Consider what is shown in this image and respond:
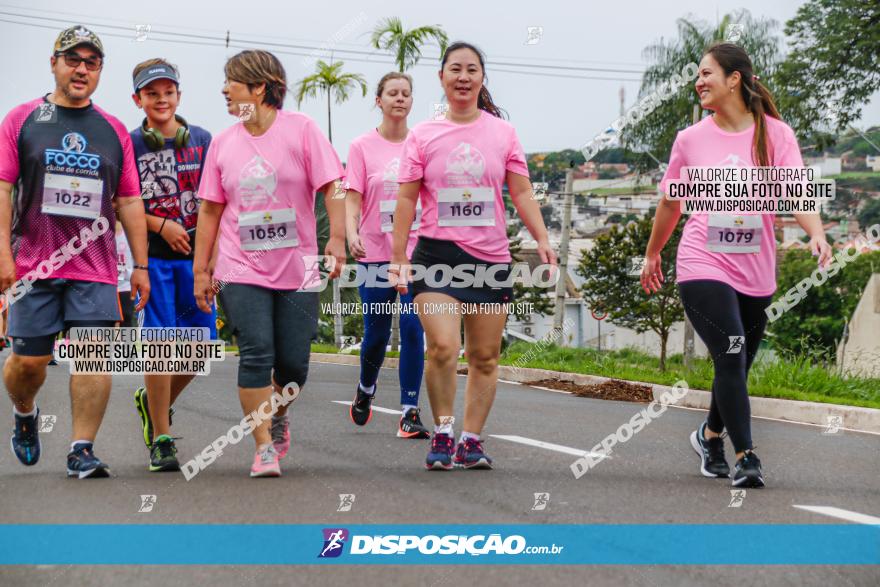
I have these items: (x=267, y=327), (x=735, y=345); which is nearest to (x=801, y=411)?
(x=735, y=345)

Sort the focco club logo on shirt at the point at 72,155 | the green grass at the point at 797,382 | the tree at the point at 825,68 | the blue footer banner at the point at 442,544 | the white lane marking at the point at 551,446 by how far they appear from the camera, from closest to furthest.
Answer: the blue footer banner at the point at 442,544 < the focco club logo on shirt at the point at 72,155 < the white lane marking at the point at 551,446 < the green grass at the point at 797,382 < the tree at the point at 825,68

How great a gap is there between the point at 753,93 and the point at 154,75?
310 centimetres

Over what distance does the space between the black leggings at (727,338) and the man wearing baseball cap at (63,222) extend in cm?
290

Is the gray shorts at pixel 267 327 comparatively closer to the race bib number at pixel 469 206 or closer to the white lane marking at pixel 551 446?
the race bib number at pixel 469 206

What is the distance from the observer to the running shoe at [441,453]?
5953 millimetres

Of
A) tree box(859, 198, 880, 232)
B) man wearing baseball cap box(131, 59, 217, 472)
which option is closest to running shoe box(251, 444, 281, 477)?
man wearing baseball cap box(131, 59, 217, 472)

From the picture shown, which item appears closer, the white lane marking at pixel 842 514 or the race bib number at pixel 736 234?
the white lane marking at pixel 842 514

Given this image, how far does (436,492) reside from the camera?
5191 millimetres

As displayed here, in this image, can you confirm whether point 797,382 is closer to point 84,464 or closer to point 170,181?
point 170,181

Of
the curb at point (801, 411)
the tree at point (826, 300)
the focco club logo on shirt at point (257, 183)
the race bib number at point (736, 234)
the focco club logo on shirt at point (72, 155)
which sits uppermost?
the focco club logo on shirt at point (72, 155)

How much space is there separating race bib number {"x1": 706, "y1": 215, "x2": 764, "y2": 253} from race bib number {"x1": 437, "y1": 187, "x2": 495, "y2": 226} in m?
1.11

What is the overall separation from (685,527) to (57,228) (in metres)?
3.27

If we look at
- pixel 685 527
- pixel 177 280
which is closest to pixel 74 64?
pixel 177 280

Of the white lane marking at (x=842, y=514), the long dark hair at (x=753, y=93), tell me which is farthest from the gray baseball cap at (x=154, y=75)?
the white lane marking at (x=842, y=514)
